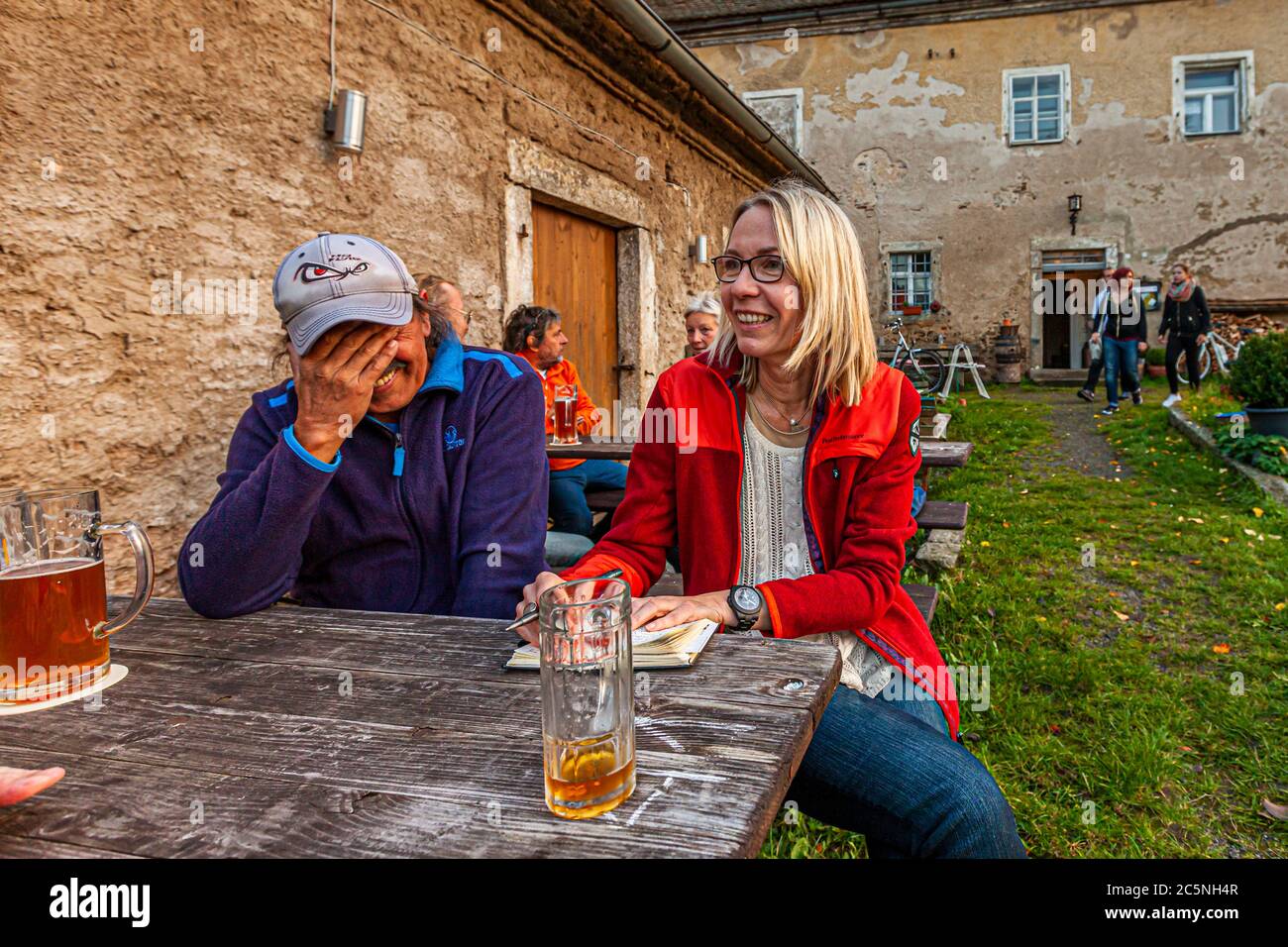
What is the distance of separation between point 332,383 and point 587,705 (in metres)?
0.90

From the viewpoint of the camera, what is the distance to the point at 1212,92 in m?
14.4

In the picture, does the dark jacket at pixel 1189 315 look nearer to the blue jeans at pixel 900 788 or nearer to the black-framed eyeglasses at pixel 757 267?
the black-framed eyeglasses at pixel 757 267

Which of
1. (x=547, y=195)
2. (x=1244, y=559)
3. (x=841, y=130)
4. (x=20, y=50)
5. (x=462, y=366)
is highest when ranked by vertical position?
(x=841, y=130)

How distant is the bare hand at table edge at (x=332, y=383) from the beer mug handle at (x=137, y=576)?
32 centimetres

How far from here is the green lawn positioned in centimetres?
234

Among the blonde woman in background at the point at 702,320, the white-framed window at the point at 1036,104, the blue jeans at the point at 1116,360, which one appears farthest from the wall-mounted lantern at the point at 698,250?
the white-framed window at the point at 1036,104

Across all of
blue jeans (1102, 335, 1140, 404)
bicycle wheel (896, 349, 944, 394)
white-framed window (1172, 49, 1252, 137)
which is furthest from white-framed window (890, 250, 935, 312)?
blue jeans (1102, 335, 1140, 404)

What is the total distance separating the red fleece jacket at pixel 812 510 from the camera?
66.6 inches

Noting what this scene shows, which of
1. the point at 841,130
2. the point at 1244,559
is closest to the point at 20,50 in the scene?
the point at 1244,559

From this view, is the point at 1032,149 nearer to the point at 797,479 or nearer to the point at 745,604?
the point at 797,479

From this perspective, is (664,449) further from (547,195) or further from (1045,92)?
(1045,92)

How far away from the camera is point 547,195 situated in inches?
201
